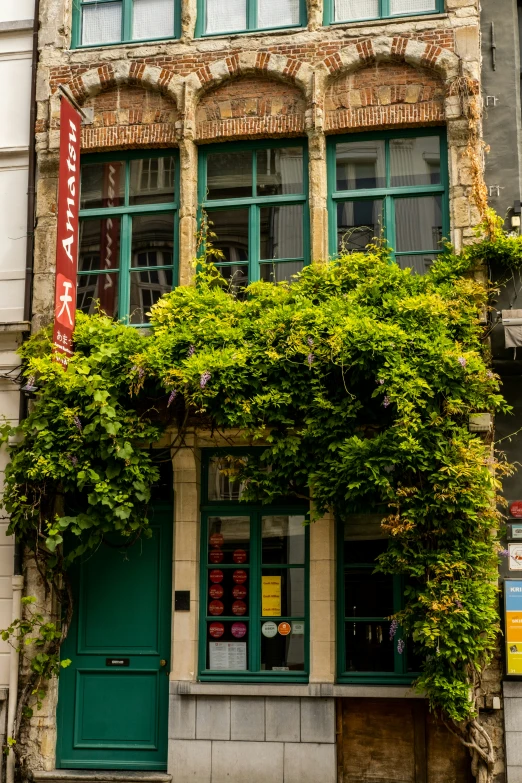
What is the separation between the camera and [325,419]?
9.73 metres

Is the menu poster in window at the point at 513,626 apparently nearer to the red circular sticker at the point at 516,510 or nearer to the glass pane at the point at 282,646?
the red circular sticker at the point at 516,510

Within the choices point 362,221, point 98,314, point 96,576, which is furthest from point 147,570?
point 362,221

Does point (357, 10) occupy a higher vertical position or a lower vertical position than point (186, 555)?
higher

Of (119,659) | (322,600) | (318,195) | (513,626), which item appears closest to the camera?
(513,626)

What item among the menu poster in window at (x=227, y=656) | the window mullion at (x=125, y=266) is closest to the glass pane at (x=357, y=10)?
the window mullion at (x=125, y=266)

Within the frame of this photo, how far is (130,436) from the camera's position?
1009 centimetres

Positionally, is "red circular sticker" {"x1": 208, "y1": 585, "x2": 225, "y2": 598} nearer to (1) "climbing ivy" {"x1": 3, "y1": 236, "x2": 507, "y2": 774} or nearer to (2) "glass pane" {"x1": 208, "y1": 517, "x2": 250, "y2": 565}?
(2) "glass pane" {"x1": 208, "y1": 517, "x2": 250, "y2": 565}

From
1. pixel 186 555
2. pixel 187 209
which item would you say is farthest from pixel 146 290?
pixel 186 555

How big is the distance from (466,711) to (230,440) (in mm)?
3508

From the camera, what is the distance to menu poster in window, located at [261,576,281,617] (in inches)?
407

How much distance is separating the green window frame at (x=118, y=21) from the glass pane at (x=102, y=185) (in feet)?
4.65

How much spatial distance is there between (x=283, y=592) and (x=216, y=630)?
792mm

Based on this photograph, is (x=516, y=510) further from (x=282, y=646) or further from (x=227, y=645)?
(x=227, y=645)

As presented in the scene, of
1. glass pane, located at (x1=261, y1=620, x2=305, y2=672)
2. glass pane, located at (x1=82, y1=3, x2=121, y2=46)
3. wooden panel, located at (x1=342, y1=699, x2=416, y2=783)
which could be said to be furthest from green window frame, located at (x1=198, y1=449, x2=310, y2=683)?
glass pane, located at (x1=82, y1=3, x2=121, y2=46)
